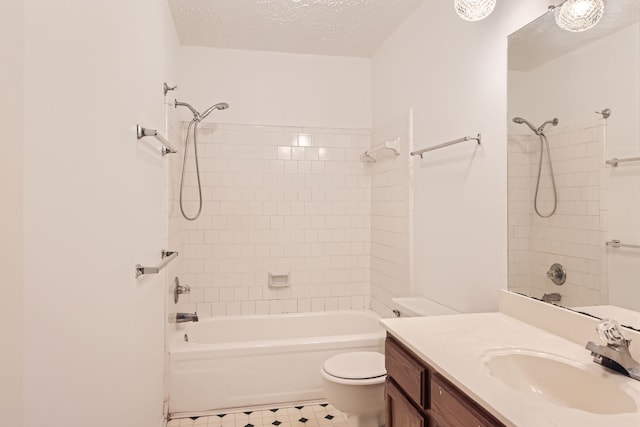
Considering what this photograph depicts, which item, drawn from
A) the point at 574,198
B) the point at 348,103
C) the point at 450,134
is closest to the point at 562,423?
the point at 574,198

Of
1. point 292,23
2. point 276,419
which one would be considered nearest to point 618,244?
point 276,419

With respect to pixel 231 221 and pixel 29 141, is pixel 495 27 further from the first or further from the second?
pixel 231 221

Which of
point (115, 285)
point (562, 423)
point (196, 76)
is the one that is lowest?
point (562, 423)

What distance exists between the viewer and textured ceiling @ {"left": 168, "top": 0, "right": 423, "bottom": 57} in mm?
2570

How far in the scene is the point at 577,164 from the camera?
1438 millimetres

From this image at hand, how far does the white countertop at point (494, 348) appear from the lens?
869mm

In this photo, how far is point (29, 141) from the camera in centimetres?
83

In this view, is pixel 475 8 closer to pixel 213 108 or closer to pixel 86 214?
pixel 86 214

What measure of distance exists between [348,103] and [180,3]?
5.14 ft

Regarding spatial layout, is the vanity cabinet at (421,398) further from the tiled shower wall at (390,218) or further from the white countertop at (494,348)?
the tiled shower wall at (390,218)

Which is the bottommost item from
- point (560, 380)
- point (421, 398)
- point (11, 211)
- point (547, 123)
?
point (421, 398)

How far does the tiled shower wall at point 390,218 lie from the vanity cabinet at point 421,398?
1.22 meters

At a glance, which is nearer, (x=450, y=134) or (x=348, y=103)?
(x=450, y=134)

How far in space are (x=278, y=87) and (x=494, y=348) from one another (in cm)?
276
